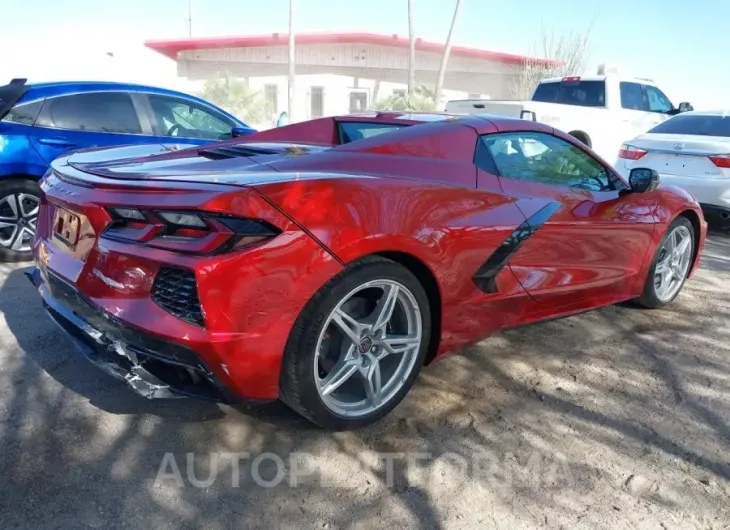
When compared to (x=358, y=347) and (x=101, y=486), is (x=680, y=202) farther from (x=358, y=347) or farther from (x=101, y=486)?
(x=101, y=486)

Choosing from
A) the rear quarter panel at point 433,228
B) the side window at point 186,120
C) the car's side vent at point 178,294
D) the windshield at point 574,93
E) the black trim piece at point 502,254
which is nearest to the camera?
the car's side vent at point 178,294

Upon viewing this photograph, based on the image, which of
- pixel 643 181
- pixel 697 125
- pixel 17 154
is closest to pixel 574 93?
pixel 697 125

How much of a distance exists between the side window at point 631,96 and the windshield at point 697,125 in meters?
2.56

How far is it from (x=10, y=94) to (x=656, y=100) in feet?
34.8

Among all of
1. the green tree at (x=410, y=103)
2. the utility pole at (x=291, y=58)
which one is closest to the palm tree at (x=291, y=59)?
the utility pole at (x=291, y=58)

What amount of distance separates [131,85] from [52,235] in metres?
3.42

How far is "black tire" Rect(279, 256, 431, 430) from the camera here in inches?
91.1

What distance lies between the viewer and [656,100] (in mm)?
11164

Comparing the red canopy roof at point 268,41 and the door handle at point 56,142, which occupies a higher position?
the red canopy roof at point 268,41

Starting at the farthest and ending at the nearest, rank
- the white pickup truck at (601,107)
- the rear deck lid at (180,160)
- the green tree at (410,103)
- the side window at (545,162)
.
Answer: the green tree at (410,103), the white pickup truck at (601,107), the side window at (545,162), the rear deck lid at (180,160)

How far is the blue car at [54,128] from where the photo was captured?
4.92m

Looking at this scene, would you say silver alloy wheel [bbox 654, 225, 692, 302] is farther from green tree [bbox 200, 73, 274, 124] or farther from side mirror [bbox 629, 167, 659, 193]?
green tree [bbox 200, 73, 274, 124]

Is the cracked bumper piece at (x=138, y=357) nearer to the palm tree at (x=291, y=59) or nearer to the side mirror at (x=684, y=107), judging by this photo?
the side mirror at (x=684, y=107)

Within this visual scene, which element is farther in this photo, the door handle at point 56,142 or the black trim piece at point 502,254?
the door handle at point 56,142
